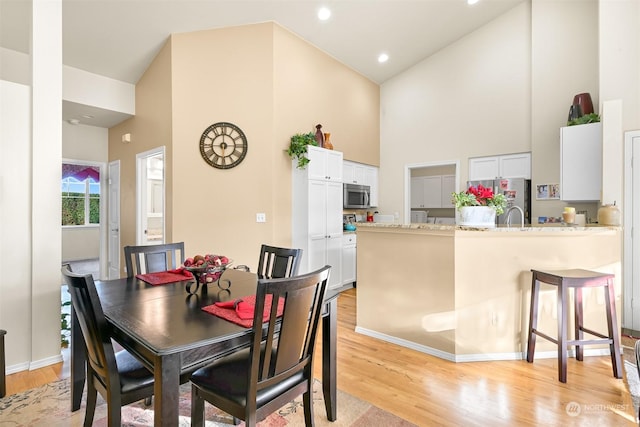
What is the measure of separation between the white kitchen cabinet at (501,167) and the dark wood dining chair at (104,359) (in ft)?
16.6

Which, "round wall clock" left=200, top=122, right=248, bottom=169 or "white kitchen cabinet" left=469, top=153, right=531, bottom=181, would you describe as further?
"white kitchen cabinet" left=469, top=153, right=531, bottom=181

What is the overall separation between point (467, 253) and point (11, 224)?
3.52 metres

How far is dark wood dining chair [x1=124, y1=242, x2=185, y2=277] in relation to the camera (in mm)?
2447

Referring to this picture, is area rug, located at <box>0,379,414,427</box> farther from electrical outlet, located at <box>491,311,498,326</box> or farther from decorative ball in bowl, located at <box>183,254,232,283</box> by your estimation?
electrical outlet, located at <box>491,311,498,326</box>

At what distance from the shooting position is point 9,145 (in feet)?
8.04

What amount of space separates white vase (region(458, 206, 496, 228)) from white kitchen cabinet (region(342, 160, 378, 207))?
2.87 metres

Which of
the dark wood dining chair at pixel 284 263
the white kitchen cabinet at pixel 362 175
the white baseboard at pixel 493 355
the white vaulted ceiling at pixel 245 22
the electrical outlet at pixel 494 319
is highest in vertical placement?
the white vaulted ceiling at pixel 245 22

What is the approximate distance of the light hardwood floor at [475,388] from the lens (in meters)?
1.96

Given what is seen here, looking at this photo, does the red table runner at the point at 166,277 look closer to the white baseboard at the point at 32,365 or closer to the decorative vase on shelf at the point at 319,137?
the white baseboard at the point at 32,365

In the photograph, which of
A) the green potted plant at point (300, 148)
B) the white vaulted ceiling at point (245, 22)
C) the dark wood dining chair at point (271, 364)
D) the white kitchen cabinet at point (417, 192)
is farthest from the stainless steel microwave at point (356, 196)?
the dark wood dining chair at point (271, 364)

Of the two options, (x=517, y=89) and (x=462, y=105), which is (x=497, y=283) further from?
(x=462, y=105)

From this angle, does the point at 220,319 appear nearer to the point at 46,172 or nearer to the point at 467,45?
the point at 46,172

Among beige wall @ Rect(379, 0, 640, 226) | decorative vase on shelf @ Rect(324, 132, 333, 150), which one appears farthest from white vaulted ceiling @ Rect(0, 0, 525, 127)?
decorative vase on shelf @ Rect(324, 132, 333, 150)

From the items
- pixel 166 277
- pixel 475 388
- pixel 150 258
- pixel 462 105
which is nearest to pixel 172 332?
pixel 166 277
